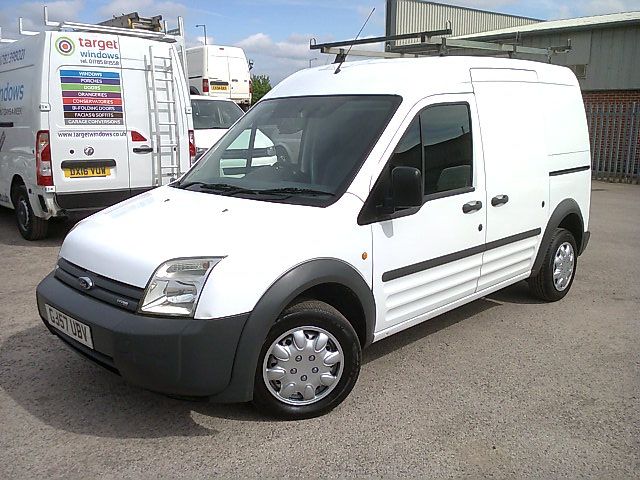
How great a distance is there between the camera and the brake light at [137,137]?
25.9ft

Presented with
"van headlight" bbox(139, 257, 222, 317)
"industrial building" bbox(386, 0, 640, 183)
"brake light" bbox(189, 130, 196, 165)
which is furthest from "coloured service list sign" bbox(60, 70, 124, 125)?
"industrial building" bbox(386, 0, 640, 183)

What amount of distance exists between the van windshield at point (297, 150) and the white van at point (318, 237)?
0.01 m

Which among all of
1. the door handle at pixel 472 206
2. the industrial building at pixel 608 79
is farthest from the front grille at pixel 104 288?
the industrial building at pixel 608 79

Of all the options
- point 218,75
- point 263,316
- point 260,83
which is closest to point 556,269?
point 263,316

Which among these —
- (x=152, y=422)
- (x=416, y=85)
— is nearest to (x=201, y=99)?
(x=416, y=85)

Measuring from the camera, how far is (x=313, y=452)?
3.18m

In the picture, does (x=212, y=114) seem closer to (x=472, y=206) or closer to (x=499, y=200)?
(x=499, y=200)

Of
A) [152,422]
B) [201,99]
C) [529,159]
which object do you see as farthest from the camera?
[201,99]

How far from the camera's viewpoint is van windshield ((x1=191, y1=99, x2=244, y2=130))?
1083cm

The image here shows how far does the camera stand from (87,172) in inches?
299

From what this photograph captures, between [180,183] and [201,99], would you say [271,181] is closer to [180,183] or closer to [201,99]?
[180,183]

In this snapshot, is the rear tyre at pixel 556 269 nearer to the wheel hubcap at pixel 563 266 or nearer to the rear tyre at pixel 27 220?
the wheel hubcap at pixel 563 266

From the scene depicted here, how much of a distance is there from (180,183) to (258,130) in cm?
67

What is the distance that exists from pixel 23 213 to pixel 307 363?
615 centimetres
